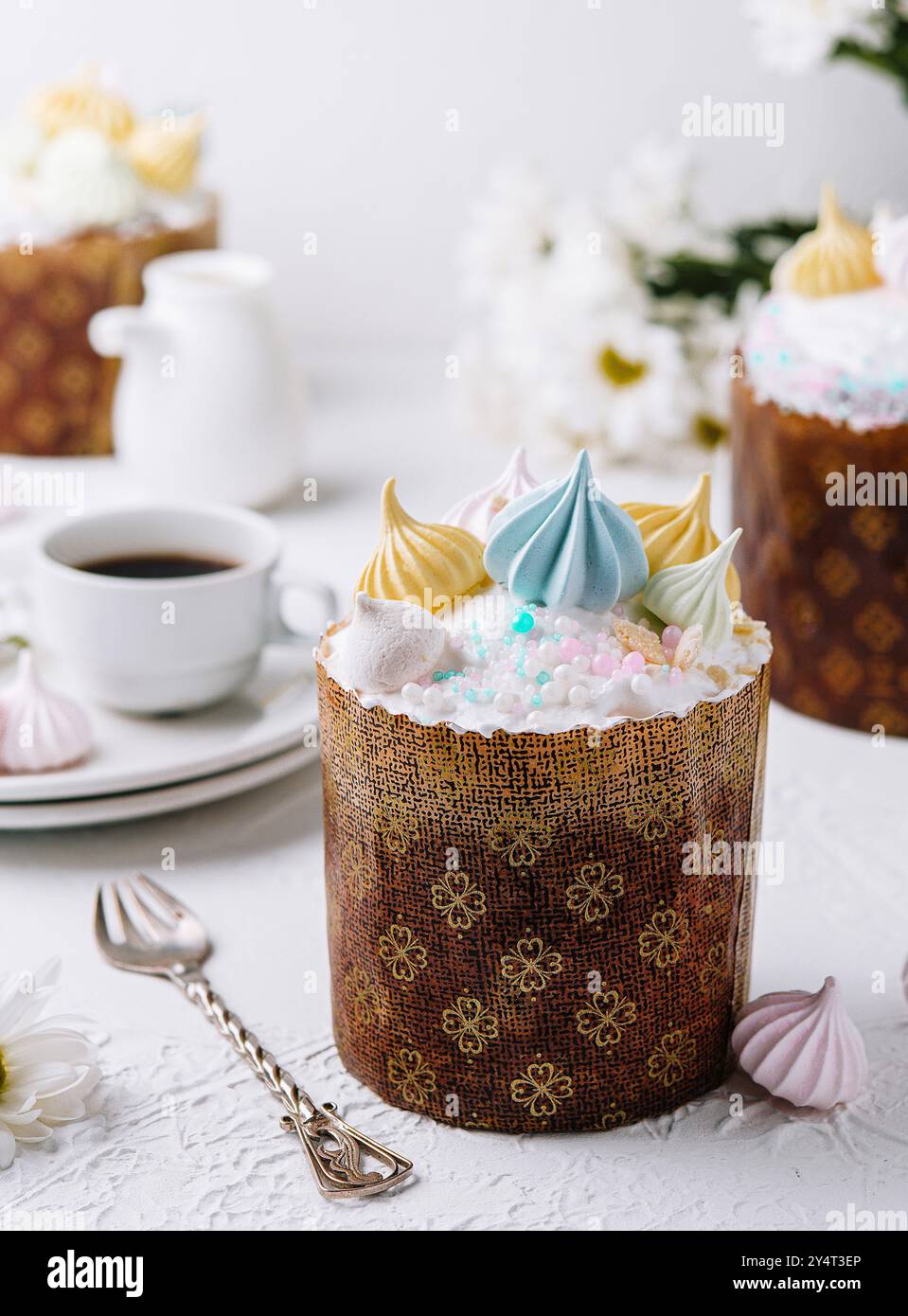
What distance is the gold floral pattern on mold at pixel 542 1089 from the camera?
76 centimetres

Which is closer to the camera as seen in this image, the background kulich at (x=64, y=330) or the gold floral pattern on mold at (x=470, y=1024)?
the gold floral pattern on mold at (x=470, y=1024)

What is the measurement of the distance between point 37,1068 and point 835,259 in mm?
752

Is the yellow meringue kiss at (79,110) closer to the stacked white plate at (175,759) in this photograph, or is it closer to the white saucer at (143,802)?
the stacked white plate at (175,759)

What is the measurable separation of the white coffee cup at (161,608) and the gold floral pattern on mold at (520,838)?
0.43 metres

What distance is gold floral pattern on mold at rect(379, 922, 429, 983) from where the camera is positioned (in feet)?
2.51

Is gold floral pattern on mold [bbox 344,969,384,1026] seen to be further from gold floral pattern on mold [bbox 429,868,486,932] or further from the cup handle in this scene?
the cup handle

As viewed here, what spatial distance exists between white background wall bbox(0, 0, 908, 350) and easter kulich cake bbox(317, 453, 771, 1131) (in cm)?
122

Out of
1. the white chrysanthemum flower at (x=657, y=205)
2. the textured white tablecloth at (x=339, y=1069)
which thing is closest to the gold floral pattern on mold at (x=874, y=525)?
the textured white tablecloth at (x=339, y=1069)

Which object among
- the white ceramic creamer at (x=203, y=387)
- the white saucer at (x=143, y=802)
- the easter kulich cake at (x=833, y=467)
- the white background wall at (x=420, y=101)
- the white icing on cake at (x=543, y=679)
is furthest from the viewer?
the white background wall at (x=420, y=101)

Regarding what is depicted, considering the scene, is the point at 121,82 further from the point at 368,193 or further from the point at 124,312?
the point at 124,312

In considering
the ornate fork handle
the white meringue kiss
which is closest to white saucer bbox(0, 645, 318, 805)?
the ornate fork handle

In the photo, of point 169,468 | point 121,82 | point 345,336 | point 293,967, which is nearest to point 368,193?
point 345,336

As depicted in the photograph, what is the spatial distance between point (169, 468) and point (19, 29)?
0.71 m

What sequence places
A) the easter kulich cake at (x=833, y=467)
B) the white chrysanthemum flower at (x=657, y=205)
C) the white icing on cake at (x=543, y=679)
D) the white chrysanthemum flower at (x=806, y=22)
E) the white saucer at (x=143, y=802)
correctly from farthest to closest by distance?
1. the white chrysanthemum flower at (x=657, y=205)
2. the white chrysanthemum flower at (x=806, y=22)
3. the easter kulich cake at (x=833, y=467)
4. the white saucer at (x=143, y=802)
5. the white icing on cake at (x=543, y=679)
